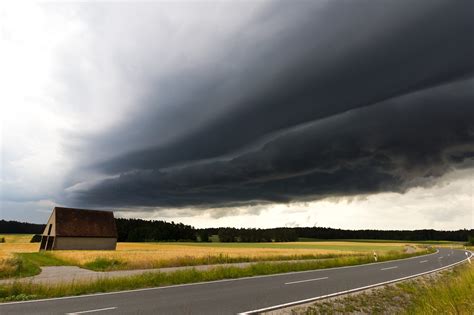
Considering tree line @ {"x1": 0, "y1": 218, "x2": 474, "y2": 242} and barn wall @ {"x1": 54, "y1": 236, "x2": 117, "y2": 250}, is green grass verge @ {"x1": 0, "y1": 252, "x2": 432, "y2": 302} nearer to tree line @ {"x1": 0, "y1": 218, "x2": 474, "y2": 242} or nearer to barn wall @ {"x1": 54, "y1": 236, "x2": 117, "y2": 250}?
barn wall @ {"x1": 54, "y1": 236, "x2": 117, "y2": 250}

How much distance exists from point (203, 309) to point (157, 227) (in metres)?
127

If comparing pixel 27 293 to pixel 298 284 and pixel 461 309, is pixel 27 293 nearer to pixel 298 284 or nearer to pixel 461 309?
pixel 298 284

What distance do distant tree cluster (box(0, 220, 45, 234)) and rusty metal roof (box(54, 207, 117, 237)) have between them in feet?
451

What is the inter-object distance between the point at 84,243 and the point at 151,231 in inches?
2777

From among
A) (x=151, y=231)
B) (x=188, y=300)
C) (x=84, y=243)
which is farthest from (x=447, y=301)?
(x=151, y=231)

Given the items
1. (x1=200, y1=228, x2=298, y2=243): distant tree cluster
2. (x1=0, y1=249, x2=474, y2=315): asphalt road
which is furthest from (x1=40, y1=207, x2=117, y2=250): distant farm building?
(x1=200, y1=228, x2=298, y2=243): distant tree cluster

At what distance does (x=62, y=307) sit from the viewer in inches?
381

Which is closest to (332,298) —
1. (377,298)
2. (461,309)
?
(377,298)

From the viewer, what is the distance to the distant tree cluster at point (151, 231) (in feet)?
406

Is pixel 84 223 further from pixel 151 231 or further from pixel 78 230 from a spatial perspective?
pixel 151 231

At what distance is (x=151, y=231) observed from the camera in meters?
125

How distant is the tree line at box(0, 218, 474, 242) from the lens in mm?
125938

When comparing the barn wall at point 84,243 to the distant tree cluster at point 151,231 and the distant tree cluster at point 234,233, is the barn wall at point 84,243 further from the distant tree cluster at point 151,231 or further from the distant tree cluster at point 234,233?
the distant tree cluster at point 151,231

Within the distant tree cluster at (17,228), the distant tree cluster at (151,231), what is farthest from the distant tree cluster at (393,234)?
the distant tree cluster at (17,228)
